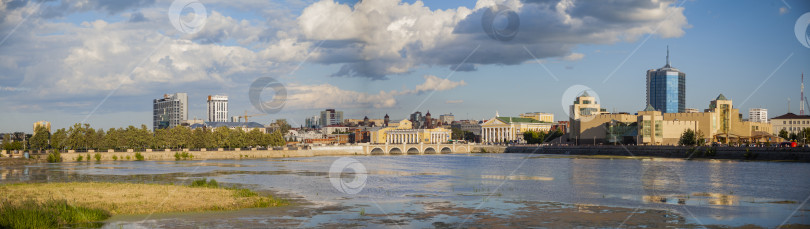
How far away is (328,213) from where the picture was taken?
3619 centimetres

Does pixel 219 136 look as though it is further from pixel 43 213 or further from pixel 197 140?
pixel 43 213

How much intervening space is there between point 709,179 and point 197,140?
Answer: 4275 inches

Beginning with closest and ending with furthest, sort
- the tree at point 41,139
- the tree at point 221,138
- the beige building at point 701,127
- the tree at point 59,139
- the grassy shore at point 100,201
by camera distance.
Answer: the grassy shore at point 100,201 < the tree at point 59,139 < the tree at point 41,139 < the tree at point 221,138 < the beige building at point 701,127

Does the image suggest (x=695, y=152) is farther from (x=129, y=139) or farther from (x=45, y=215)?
(x=45, y=215)

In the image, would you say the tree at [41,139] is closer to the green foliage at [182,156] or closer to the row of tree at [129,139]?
the row of tree at [129,139]

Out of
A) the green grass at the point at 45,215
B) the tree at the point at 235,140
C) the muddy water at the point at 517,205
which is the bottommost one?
the muddy water at the point at 517,205

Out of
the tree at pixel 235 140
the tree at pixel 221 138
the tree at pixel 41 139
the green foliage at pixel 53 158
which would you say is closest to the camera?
the green foliage at pixel 53 158

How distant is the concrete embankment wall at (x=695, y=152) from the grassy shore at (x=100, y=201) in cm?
9271

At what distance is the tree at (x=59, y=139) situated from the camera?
123m

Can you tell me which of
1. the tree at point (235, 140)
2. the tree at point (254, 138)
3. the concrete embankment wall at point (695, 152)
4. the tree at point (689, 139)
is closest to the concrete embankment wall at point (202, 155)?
the tree at point (235, 140)

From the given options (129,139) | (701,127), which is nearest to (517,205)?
(129,139)

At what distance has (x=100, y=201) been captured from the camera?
38250mm

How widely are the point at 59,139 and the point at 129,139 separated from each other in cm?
1276

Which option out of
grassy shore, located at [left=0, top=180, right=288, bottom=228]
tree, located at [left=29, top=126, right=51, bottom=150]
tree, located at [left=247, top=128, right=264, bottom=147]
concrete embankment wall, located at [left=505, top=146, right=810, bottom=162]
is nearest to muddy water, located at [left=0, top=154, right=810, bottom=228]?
grassy shore, located at [left=0, top=180, right=288, bottom=228]
